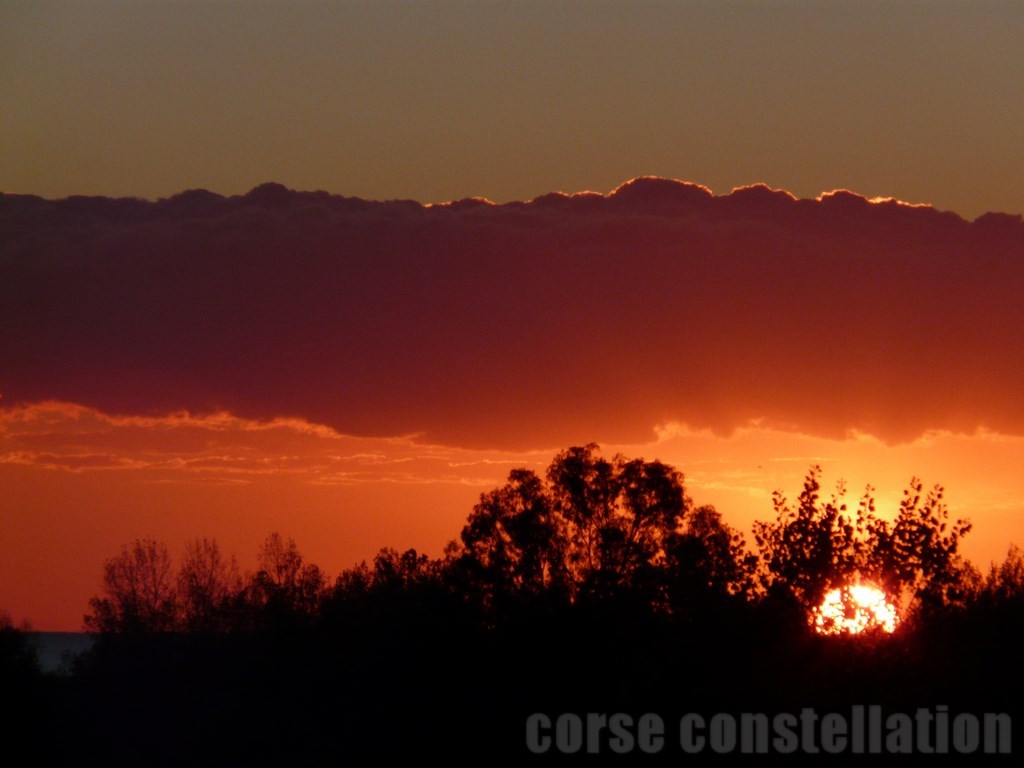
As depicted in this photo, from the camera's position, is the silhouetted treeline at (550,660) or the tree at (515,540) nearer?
the silhouetted treeline at (550,660)

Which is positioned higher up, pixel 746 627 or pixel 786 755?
pixel 746 627

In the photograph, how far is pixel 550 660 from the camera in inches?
1850

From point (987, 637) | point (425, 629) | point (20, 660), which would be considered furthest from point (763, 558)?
point (20, 660)

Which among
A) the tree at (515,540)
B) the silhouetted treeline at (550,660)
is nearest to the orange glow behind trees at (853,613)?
the silhouetted treeline at (550,660)

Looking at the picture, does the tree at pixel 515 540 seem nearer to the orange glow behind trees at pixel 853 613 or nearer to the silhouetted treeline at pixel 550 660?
the silhouetted treeline at pixel 550 660

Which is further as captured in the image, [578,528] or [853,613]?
[578,528]

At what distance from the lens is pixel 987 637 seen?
1699 inches

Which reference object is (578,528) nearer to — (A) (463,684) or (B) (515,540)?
(B) (515,540)

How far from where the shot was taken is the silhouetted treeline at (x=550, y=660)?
1644 inches

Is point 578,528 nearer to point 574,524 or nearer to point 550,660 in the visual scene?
point 574,524

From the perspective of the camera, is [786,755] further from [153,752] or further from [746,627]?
[153,752]

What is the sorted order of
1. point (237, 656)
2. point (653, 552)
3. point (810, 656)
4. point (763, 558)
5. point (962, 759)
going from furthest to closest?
point (653, 552) → point (237, 656) → point (763, 558) → point (810, 656) → point (962, 759)

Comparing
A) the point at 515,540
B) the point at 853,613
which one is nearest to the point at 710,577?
the point at 853,613

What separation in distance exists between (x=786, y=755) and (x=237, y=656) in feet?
82.8
